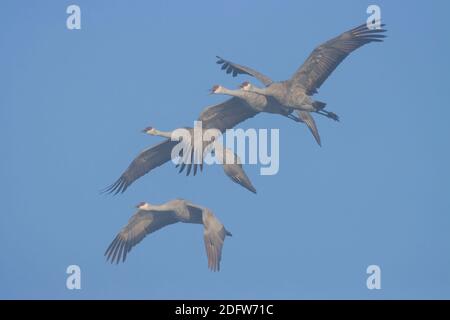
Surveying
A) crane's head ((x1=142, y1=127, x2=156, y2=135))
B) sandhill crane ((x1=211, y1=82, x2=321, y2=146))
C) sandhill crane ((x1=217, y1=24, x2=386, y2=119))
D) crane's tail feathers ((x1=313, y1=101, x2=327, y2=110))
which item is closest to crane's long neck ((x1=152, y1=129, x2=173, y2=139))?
crane's head ((x1=142, y1=127, x2=156, y2=135))

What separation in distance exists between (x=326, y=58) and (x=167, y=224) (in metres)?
4.57

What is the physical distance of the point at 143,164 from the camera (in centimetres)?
2917

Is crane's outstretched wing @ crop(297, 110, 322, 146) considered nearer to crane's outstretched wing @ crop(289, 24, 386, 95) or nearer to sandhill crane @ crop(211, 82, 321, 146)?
sandhill crane @ crop(211, 82, 321, 146)

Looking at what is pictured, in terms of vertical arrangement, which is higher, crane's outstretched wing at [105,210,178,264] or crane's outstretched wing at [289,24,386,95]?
crane's outstretched wing at [289,24,386,95]

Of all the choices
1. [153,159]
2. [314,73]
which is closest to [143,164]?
[153,159]

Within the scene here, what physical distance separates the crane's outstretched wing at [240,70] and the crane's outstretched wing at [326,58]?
1.36m

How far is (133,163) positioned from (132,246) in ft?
5.59

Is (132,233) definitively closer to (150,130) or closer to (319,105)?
(150,130)

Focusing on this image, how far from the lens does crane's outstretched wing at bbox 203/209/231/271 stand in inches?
1032

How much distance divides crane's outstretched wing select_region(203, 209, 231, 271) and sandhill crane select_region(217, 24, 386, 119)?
8.29 feet

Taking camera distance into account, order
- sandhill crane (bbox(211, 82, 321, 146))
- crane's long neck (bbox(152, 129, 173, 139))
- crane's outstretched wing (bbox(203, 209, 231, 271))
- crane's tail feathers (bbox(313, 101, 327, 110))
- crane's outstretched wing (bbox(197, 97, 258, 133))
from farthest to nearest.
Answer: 1. crane's long neck (bbox(152, 129, 173, 139))
2. crane's outstretched wing (bbox(197, 97, 258, 133))
3. sandhill crane (bbox(211, 82, 321, 146))
4. crane's tail feathers (bbox(313, 101, 327, 110))
5. crane's outstretched wing (bbox(203, 209, 231, 271))

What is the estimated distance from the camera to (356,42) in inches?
1073
